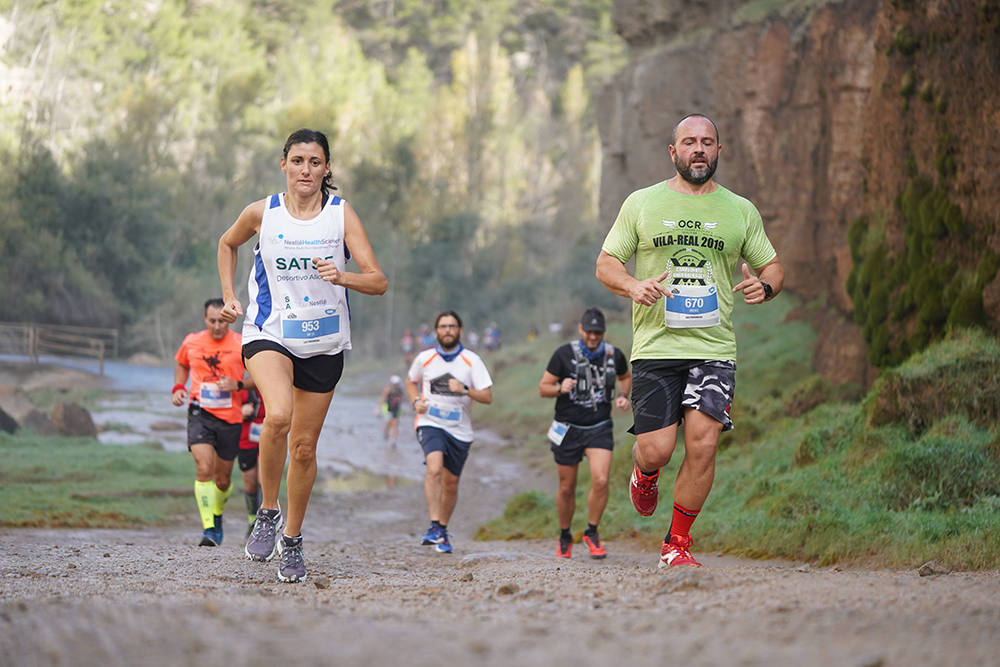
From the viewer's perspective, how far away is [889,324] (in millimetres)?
12406

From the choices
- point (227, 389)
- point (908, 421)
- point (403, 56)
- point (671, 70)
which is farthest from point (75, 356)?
point (403, 56)

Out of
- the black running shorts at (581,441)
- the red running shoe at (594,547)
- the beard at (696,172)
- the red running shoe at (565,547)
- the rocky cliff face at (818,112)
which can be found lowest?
the red running shoe at (565,547)

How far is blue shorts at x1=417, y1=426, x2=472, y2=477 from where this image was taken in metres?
11.1

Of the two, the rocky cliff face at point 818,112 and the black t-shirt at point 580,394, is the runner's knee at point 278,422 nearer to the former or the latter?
the black t-shirt at point 580,394

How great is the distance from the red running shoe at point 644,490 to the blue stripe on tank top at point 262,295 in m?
2.24

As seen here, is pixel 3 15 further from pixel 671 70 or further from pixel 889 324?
pixel 889 324

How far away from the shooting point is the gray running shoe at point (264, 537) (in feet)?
21.5

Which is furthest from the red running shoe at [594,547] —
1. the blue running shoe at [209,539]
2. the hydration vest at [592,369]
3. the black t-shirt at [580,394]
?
the blue running shoe at [209,539]

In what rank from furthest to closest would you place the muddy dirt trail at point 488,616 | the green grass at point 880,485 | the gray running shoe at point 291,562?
the green grass at point 880,485
the gray running shoe at point 291,562
the muddy dirt trail at point 488,616

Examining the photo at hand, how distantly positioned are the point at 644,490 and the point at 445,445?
15.1 ft

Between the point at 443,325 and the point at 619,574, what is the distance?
5.65 metres

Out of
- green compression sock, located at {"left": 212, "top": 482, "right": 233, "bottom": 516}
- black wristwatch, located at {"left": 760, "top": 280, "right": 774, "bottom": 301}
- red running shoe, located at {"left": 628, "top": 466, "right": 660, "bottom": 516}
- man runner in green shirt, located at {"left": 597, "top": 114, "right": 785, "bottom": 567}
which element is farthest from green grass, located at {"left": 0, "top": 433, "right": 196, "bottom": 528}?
black wristwatch, located at {"left": 760, "top": 280, "right": 774, "bottom": 301}

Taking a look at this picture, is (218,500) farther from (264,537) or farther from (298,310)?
(298,310)

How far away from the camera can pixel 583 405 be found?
10.2 metres
